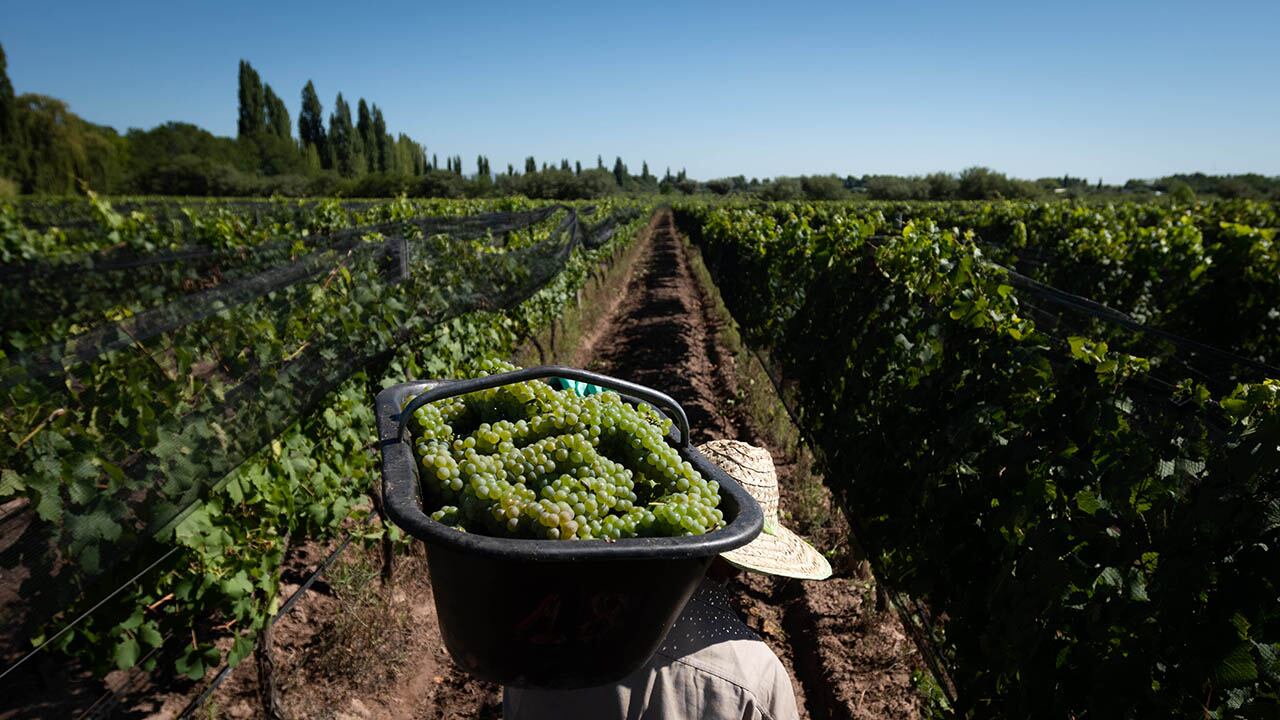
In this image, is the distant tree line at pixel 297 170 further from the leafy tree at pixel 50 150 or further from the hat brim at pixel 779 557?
the hat brim at pixel 779 557

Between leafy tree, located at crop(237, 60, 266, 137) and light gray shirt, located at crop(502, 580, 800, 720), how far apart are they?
9871 centimetres

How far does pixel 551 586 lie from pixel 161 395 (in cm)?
233

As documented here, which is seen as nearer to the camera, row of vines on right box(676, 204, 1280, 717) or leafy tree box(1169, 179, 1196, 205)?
row of vines on right box(676, 204, 1280, 717)

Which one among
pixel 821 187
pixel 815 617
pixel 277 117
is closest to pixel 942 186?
pixel 821 187

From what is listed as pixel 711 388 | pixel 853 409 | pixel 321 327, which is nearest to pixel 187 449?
pixel 321 327

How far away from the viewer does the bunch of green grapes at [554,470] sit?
84cm

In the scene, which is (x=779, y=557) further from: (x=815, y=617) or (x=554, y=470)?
(x=815, y=617)

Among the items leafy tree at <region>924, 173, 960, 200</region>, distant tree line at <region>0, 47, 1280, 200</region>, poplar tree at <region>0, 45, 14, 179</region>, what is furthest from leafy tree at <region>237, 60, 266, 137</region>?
leafy tree at <region>924, 173, 960, 200</region>

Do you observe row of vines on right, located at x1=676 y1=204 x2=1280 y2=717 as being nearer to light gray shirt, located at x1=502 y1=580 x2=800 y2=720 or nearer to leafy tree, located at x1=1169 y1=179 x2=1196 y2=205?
light gray shirt, located at x1=502 y1=580 x2=800 y2=720

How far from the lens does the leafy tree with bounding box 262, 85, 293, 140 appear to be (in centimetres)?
8462

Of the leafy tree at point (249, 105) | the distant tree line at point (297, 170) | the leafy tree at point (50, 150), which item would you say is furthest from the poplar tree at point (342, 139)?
the leafy tree at point (50, 150)

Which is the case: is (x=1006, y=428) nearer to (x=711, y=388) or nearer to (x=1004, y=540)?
(x=1004, y=540)

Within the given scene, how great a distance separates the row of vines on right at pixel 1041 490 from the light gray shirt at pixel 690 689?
2.93 feet

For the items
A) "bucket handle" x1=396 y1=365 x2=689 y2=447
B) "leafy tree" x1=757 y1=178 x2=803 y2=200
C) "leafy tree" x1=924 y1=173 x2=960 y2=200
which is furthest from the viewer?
"leafy tree" x1=757 y1=178 x2=803 y2=200
